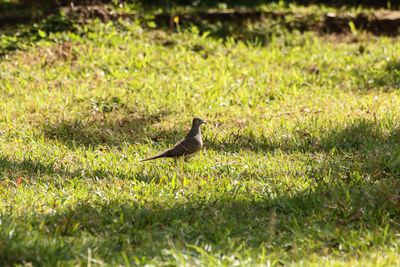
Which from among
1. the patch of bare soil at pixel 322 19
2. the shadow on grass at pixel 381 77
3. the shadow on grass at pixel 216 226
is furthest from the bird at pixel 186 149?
the patch of bare soil at pixel 322 19

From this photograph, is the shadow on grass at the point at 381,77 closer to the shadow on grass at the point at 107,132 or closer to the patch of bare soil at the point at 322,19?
the patch of bare soil at the point at 322,19

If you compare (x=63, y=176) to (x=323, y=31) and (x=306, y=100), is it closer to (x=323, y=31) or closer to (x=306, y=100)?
(x=306, y=100)

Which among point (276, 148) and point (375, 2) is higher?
point (375, 2)

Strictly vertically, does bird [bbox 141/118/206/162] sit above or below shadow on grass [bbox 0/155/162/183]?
above

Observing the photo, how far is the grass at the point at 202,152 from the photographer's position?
12.6ft

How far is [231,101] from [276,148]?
168 cm

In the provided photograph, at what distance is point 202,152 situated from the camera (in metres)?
5.96

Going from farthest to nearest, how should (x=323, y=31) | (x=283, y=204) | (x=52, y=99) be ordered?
(x=323, y=31), (x=52, y=99), (x=283, y=204)

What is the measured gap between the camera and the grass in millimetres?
3854

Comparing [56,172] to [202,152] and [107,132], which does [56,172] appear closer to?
[107,132]

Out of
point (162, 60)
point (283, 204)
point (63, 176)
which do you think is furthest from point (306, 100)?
point (63, 176)

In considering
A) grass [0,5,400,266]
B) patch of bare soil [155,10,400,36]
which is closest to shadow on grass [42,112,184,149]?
grass [0,5,400,266]

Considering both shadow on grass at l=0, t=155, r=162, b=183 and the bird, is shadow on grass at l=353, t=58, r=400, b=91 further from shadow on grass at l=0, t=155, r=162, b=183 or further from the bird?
shadow on grass at l=0, t=155, r=162, b=183

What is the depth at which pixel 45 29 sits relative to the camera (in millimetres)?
9617
